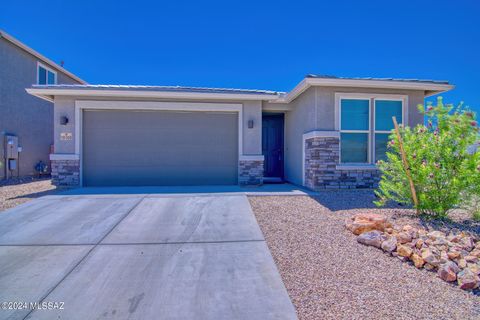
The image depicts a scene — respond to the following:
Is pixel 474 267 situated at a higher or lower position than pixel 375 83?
lower

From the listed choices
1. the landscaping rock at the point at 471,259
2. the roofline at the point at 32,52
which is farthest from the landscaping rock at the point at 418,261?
the roofline at the point at 32,52

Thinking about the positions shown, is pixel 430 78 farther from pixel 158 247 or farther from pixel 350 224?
pixel 158 247

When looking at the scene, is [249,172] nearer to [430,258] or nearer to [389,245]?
[389,245]

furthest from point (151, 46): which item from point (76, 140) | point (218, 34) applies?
point (76, 140)

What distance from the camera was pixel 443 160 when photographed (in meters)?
4.27

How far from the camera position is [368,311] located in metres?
2.17

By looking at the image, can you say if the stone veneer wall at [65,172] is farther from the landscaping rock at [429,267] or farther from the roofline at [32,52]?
the landscaping rock at [429,267]

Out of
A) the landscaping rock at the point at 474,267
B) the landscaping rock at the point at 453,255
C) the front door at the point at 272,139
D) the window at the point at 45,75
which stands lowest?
the landscaping rock at the point at 474,267

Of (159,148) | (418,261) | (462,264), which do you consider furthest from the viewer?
(159,148)

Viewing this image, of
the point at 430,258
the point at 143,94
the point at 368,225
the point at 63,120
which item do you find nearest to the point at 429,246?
the point at 430,258

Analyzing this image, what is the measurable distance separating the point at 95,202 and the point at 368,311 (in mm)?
5764

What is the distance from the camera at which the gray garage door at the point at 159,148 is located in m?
7.87

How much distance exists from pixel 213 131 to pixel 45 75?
10.3 m

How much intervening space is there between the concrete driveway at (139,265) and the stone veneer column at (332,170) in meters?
3.20
